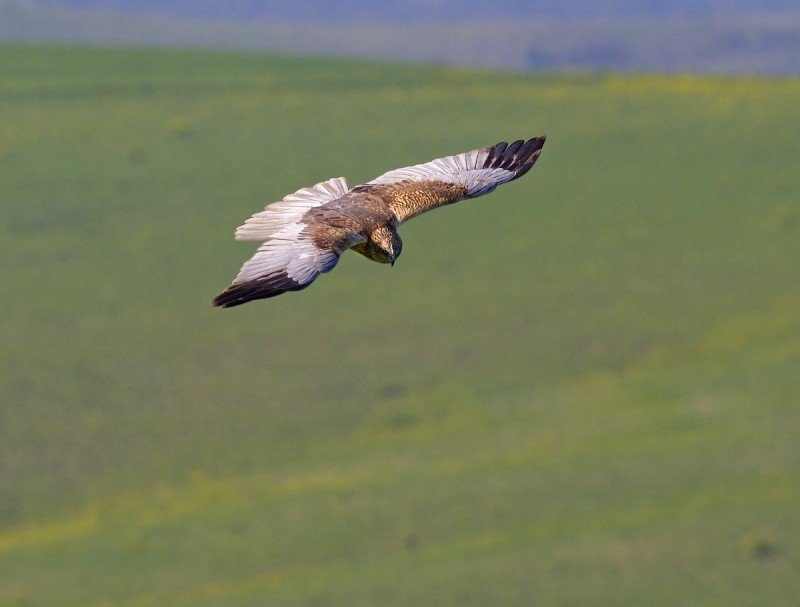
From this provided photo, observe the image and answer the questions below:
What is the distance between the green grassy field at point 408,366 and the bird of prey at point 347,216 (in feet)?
38.0

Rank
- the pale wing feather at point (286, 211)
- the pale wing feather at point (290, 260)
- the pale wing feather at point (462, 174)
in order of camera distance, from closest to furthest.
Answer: the pale wing feather at point (290, 260) < the pale wing feather at point (286, 211) < the pale wing feather at point (462, 174)

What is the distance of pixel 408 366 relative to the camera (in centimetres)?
3216

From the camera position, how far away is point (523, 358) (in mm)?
33031

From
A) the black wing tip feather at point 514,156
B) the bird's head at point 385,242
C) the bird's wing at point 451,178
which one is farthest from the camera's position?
the black wing tip feather at point 514,156

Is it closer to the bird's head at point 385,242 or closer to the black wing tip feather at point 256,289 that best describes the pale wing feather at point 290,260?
the black wing tip feather at point 256,289

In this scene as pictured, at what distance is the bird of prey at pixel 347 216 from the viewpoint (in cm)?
1063

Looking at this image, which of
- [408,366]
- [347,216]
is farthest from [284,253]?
[408,366]

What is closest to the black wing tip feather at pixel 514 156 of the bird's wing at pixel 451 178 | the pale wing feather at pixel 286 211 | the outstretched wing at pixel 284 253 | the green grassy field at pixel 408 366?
the bird's wing at pixel 451 178

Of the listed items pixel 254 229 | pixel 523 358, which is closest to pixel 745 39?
pixel 523 358

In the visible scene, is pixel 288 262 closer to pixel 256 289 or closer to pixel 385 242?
pixel 256 289

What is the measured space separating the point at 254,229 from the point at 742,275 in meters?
27.3

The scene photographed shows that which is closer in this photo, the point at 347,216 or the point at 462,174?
the point at 347,216

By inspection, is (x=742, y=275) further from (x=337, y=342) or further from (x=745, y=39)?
(x=745, y=39)

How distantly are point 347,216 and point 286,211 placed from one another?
443mm
